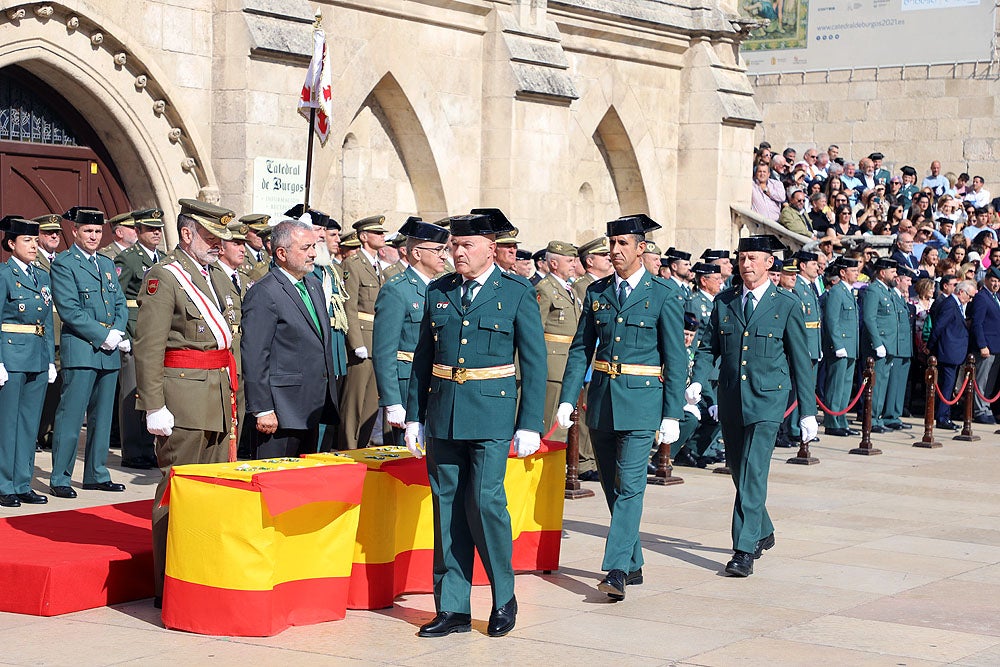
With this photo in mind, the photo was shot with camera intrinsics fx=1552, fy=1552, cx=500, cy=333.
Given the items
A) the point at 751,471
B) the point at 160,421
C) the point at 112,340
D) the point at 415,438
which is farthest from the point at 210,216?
the point at 751,471

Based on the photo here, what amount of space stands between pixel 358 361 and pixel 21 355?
7.87 ft

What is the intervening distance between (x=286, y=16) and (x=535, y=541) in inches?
311

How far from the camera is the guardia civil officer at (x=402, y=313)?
7.93m

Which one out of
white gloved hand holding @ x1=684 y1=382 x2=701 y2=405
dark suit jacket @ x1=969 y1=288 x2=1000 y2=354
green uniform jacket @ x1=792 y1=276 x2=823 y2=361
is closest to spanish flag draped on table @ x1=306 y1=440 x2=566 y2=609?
white gloved hand holding @ x1=684 y1=382 x2=701 y2=405

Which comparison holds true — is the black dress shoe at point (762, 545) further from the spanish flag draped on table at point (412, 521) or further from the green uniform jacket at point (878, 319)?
the green uniform jacket at point (878, 319)

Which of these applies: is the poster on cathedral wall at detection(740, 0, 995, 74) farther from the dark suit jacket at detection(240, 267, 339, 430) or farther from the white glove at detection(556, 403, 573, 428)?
the dark suit jacket at detection(240, 267, 339, 430)

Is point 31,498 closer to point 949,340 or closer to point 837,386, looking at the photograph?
point 837,386

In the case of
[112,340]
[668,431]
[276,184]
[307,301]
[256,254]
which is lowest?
[668,431]

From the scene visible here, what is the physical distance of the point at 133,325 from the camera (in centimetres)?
1184

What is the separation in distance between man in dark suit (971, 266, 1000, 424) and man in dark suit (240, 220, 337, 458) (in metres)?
Result: 11.1

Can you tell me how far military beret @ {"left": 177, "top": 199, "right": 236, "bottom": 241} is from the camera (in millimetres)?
7703

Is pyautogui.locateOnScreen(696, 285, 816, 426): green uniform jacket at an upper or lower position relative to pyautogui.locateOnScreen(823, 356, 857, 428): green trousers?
upper

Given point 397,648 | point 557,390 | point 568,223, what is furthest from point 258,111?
point 397,648

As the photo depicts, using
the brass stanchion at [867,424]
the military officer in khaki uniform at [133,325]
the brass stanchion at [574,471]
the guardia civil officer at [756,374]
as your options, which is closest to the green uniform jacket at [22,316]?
the military officer in khaki uniform at [133,325]
